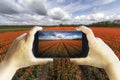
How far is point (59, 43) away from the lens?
228 centimetres

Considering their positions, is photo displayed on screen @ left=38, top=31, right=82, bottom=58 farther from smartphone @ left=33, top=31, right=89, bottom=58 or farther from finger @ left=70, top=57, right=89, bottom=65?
finger @ left=70, top=57, right=89, bottom=65

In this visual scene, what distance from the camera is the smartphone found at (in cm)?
222

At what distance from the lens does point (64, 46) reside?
229cm

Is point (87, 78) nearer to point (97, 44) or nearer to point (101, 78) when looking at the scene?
point (101, 78)

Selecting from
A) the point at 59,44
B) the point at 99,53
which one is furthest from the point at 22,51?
the point at 99,53

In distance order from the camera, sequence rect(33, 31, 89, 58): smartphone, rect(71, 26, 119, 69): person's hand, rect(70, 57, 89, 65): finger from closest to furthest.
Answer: rect(71, 26, 119, 69): person's hand, rect(70, 57, 89, 65): finger, rect(33, 31, 89, 58): smartphone

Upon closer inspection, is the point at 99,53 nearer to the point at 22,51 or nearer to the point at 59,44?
the point at 59,44

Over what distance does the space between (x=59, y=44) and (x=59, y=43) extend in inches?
1.0

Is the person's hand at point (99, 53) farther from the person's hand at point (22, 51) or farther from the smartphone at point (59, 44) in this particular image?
the person's hand at point (22, 51)

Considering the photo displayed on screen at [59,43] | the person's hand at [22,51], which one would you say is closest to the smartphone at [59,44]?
the photo displayed on screen at [59,43]

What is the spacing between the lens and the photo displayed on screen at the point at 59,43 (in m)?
2.23

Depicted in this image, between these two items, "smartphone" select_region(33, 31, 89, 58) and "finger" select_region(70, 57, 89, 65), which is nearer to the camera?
"finger" select_region(70, 57, 89, 65)

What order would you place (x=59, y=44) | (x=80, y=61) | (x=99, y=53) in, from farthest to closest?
(x=59, y=44) < (x=80, y=61) < (x=99, y=53)

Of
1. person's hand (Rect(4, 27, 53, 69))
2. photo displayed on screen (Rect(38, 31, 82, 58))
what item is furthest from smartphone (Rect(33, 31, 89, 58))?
person's hand (Rect(4, 27, 53, 69))
